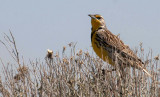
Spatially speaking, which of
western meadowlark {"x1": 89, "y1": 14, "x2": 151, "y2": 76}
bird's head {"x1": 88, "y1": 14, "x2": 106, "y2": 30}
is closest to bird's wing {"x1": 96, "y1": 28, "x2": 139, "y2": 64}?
western meadowlark {"x1": 89, "y1": 14, "x2": 151, "y2": 76}

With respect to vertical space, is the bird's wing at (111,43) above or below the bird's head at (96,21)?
below

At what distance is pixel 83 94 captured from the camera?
3.72 m

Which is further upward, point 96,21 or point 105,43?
point 96,21

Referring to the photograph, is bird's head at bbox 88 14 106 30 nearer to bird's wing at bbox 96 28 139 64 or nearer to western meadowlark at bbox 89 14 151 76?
western meadowlark at bbox 89 14 151 76

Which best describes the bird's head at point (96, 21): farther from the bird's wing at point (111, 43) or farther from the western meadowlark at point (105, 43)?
the bird's wing at point (111, 43)

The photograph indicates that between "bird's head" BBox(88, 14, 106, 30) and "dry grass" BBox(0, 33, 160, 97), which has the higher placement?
"bird's head" BBox(88, 14, 106, 30)

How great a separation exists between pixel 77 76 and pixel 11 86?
0.75 metres

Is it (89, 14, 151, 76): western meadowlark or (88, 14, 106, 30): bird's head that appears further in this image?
(88, 14, 106, 30): bird's head

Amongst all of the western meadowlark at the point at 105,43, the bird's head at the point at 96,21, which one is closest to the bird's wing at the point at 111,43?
the western meadowlark at the point at 105,43

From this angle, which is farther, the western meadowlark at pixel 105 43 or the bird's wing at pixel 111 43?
the bird's wing at pixel 111 43

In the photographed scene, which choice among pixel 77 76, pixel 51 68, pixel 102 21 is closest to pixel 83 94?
pixel 77 76

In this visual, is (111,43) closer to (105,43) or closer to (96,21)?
(105,43)

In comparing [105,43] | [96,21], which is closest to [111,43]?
[105,43]

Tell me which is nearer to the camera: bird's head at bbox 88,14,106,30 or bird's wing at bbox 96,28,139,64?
bird's wing at bbox 96,28,139,64
